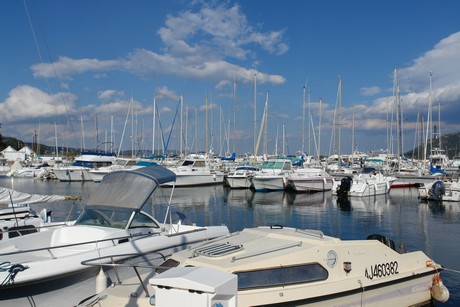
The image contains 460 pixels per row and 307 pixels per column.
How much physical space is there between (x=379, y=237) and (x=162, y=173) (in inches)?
230

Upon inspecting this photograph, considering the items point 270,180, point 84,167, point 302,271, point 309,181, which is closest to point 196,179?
point 270,180

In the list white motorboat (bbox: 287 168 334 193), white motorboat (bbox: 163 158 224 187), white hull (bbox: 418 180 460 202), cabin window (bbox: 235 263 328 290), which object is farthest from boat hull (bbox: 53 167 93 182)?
cabin window (bbox: 235 263 328 290)

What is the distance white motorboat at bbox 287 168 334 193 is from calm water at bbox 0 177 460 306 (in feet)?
6.40

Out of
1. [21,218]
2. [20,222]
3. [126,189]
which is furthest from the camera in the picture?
[21,218]

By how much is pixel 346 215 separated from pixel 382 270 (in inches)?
776

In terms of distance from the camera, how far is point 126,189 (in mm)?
10062

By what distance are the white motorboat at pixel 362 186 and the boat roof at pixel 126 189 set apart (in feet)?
99.9

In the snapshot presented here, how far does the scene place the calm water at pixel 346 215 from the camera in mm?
17734

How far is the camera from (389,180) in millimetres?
42719

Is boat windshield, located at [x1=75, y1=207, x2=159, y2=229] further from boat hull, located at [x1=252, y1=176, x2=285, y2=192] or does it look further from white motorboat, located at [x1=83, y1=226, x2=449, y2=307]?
boat hull, located at [x1=252, y1=176, x2=285, y2=192]

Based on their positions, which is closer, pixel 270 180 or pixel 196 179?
pixel 270 180

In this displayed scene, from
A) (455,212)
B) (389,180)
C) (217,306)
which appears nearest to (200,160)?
(389,180)

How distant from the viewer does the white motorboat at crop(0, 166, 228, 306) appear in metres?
8.15

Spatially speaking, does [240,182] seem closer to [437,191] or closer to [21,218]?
[437,191]
